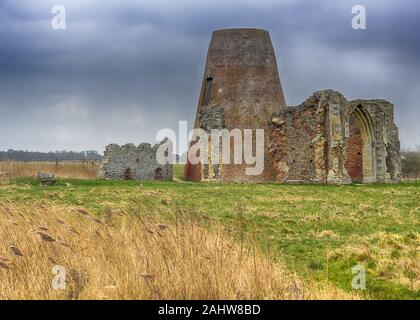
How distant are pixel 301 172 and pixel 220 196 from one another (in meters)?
13.1

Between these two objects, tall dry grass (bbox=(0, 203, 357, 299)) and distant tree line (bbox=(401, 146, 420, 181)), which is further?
distant tree line (bbox=(401, 146, 420, 181))

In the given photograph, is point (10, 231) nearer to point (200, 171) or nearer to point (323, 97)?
point (323, 97)

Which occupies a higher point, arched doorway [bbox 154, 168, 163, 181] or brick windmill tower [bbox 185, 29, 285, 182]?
brick windmill tower [bbox 185, 29, 285, 182]

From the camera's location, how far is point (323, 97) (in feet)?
102

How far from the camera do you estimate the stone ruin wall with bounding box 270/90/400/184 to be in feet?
102

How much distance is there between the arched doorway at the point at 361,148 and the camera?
35.5 metres

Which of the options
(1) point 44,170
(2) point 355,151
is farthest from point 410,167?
(1) point 44,170

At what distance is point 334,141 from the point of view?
30812 mm

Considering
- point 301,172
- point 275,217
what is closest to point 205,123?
point 301,172

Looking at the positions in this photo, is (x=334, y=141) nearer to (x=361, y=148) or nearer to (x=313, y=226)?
(x=361, y=148)

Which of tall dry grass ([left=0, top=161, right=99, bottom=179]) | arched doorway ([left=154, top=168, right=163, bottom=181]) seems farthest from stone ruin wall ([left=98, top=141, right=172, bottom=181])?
tall dry grass ([left=0, top=161, right=99, bottom=179])

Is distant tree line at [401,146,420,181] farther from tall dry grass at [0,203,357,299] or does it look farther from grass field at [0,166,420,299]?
tall dry grass at [0,203,357,299]

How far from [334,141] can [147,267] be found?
2513 centimetres

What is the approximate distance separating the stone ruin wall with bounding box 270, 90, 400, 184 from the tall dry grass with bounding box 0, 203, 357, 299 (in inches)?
926
